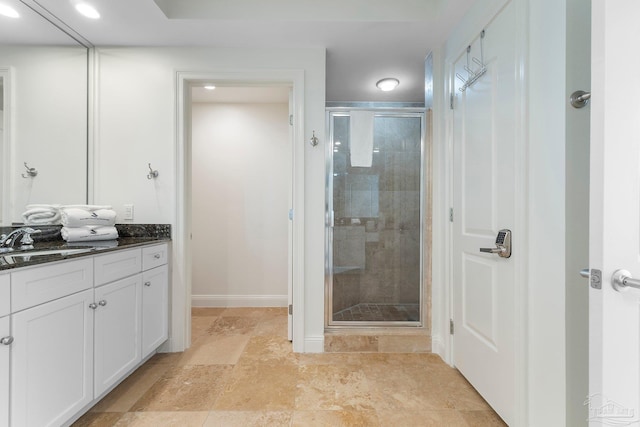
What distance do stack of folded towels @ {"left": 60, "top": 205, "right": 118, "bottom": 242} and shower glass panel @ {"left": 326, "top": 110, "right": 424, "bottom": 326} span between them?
1583mm

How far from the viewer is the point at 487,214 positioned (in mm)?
1511

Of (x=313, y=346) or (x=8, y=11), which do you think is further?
(x=313, y=346)

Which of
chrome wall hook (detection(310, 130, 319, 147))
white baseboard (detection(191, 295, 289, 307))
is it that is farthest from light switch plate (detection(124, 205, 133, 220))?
chrome wall hook (detection(310, 130, 319, 147))

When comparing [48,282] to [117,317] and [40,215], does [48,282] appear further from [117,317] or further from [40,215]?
[40,215]

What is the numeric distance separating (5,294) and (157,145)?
139cm

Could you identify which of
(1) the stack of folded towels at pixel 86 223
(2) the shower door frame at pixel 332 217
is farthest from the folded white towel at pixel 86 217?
(2) the shower door frame at pixel 332 217

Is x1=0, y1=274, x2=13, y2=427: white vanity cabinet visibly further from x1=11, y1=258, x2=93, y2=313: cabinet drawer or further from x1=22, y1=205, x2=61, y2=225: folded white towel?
x1=22, y1=205, x2=61, y2=225: folded white towel

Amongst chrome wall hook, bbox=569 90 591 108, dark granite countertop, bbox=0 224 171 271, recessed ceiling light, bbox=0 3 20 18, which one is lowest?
dark granite countertop, bbox=0 224 171 271

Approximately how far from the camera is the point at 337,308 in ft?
7.54

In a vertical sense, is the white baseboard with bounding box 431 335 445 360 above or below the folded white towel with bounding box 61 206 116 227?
below

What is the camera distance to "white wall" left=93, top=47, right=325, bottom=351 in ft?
6.88

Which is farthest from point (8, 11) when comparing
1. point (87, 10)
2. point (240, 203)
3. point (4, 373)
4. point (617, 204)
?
point (617, 204)

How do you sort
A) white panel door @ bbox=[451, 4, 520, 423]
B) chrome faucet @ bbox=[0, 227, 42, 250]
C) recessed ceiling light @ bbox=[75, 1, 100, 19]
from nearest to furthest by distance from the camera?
white panel door @ bbox=[451, 4, 520, 423]
chrome faucet @ bbox=[0, 227, 42, 250]
recessed ceiling light @ bbox=[75, 1, 100, 19]

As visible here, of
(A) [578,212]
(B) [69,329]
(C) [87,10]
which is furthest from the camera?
(C) [87,10]
